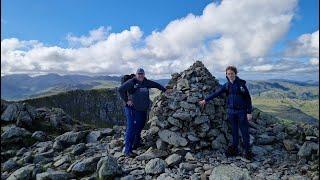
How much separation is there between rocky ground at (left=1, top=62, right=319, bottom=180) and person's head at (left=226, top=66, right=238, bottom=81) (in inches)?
91.9

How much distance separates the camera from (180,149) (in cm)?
1612

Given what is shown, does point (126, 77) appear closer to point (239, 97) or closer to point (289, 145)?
point (239, 97)

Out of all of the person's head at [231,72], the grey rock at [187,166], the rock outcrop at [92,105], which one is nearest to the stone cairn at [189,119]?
the grey rock at [187,166]

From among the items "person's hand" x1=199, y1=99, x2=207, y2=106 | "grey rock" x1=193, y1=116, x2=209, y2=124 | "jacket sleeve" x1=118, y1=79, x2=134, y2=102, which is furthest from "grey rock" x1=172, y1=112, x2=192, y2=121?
"jacket sleeve" x1=118, y1=79, x2=134, y2=102

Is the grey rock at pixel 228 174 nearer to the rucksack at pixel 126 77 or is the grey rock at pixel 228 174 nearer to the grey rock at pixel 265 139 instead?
the grey rock at pixel 265 139

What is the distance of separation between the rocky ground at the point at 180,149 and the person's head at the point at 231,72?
91.9 inches

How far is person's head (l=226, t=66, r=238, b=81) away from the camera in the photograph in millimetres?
15476

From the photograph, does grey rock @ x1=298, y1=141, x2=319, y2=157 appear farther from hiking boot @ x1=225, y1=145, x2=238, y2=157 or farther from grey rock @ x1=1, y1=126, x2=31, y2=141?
grey rock @ x1=1, y1=126, x2=31, y2=141

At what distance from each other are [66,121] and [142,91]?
43.3 ft

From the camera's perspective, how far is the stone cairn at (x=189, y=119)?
16.7 metres

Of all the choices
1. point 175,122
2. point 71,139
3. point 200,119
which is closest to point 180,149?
point 175,122

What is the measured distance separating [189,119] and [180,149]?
1602mm

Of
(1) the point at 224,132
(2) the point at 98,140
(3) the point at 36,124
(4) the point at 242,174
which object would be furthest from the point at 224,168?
(3) the point at 36,124

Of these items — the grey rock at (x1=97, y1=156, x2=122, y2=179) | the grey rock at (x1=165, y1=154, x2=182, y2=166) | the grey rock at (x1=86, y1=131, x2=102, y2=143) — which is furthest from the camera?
the grey rock at (x1=86, y1=131, x2=102, y2=143)
